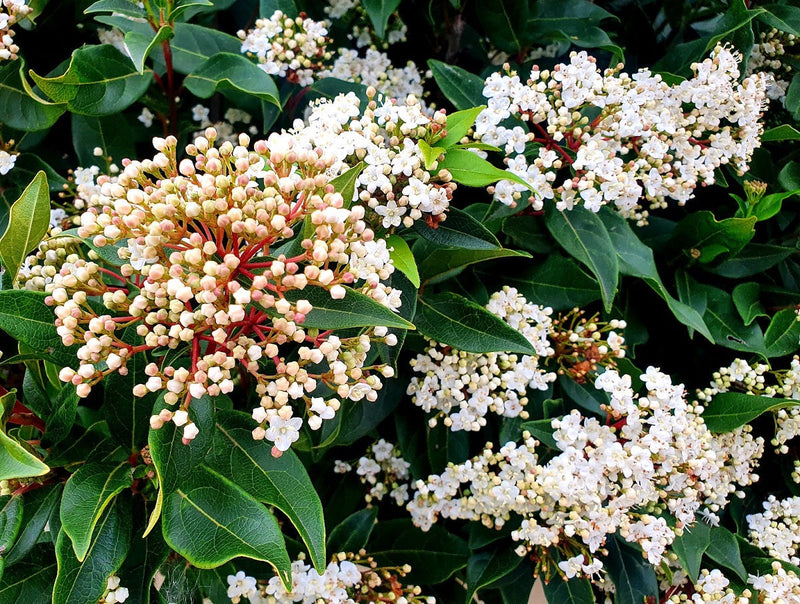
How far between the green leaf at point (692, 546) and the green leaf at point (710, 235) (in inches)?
19.1

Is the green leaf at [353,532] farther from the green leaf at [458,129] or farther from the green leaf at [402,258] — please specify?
the green leaf at [458,129]

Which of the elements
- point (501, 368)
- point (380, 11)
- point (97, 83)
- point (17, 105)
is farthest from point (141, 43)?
point (501, 368)

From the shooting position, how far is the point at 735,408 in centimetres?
104

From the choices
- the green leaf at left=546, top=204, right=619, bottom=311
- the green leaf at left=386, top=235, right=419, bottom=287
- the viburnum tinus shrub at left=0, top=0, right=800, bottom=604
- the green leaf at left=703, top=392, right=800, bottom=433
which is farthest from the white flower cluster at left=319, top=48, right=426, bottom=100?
the green leaf at left=703, top=392, right=800, bottom=433

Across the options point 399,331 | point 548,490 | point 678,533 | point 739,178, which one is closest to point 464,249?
point 399,331

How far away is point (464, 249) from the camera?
0.90m

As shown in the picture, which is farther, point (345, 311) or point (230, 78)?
point (230, 78)

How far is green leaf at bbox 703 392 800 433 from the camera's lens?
1002 millimetres

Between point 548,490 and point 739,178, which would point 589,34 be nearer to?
point 739,178

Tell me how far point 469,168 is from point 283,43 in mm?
538

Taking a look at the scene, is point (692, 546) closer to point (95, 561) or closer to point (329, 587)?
point (329, 587)

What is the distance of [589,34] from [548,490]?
2.86 ft

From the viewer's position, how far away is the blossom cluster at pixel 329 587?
94cm

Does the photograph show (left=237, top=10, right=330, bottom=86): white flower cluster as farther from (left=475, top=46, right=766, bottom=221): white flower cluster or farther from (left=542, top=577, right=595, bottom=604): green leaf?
(left=542, top=577, right=595, bottom=604): green leaf
